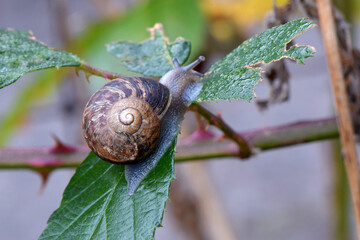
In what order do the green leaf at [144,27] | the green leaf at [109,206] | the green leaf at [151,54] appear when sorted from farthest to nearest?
1. the green leaf at [144,27]
2. the green leaf at [151,54]
3. the green leaf at [109,206]

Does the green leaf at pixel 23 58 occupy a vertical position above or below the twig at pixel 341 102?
above

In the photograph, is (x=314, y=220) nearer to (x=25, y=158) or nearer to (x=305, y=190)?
(x=305, y=190)

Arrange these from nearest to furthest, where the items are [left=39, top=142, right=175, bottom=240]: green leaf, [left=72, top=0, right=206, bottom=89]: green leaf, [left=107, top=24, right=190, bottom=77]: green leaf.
A: [left=39, top=142, right=175, bottom=240]: green leaf < [left=107, top=24, right=190, bottom=77]: green leaf < [left=72, top=0, right=206, bottom=89]: green leaf

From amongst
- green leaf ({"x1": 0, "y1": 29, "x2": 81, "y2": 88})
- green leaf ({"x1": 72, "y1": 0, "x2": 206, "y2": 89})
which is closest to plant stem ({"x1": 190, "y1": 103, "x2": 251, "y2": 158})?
green leaf ({"x1": 0, "y1": 29, "x2": 81, "y2": 88})

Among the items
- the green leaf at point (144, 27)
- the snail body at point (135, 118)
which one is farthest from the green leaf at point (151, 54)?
the green leaf at point (144, 27)

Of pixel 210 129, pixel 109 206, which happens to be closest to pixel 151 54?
pixel 109 206

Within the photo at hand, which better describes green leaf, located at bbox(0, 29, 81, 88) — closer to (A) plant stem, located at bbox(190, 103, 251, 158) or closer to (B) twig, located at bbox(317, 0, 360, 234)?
(A) plant stem, located at bbox(190, 103, 251, 158)

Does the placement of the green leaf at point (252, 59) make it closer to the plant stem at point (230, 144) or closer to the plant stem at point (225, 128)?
the plant stem at point (225, 128)
